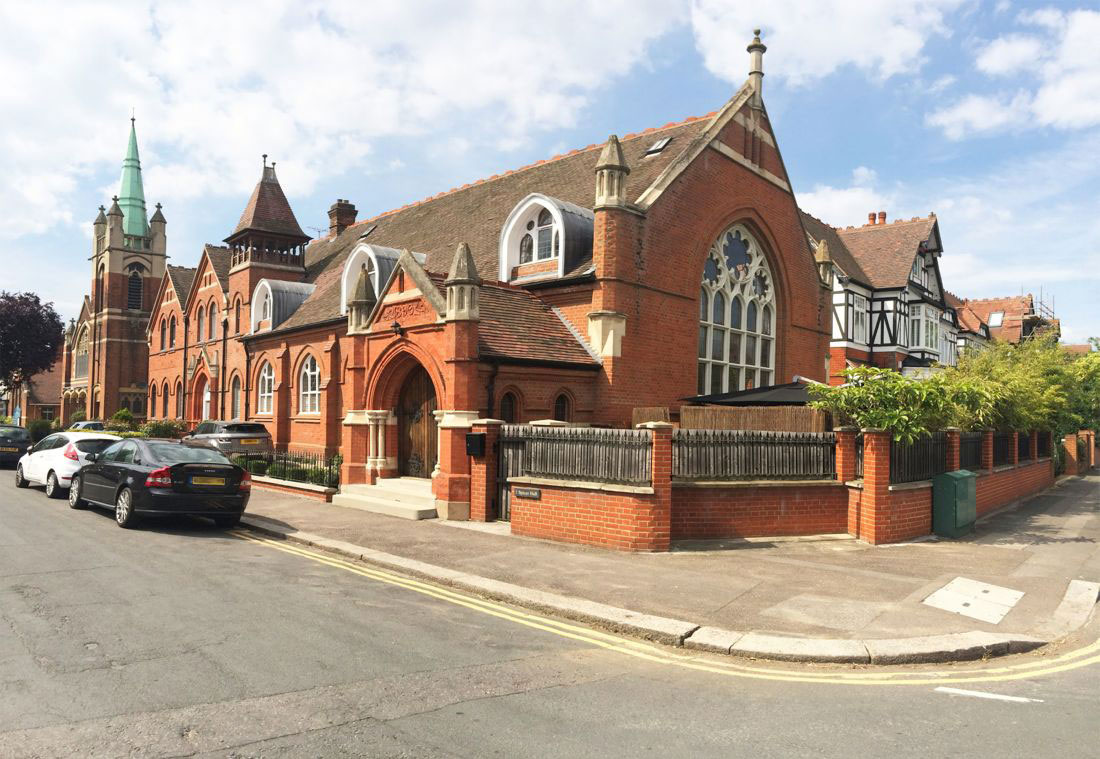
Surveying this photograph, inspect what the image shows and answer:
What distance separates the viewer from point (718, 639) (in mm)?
7035

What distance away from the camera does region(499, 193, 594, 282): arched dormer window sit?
18906 mm

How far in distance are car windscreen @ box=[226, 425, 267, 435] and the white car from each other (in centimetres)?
743

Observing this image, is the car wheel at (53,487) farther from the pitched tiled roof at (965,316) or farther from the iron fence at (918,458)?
the pitched tiled roof at (965,316)

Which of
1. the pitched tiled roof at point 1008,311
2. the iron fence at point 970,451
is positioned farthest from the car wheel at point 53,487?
the pitched tiled roof at point 1008,311

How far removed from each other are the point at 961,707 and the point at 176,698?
5.59 metres

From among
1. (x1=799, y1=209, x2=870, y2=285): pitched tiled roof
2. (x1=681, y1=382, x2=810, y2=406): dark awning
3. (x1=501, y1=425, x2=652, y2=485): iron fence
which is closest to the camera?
(x1=501, y1=425, x2=652, y2=485): iron fence

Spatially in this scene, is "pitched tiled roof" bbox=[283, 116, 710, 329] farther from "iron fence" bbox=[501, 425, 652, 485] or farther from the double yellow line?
the double yellow line

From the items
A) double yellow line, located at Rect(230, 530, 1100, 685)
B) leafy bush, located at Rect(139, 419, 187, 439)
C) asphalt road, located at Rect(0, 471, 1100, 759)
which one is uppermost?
leafy bush, located at Rect(139, 419, 187, 439)

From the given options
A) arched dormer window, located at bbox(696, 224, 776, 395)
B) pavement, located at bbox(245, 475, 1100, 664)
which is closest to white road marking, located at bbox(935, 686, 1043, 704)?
pavement, located at bbox(245, 475, 1100, 664)

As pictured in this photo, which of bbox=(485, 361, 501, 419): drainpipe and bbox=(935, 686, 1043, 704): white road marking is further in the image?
bbox=(485, 361, 501, 419): drainpipe

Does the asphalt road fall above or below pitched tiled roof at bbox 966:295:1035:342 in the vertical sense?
below

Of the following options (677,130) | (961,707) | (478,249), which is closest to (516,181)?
(478,249)

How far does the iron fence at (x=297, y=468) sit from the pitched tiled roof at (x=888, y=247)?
29.0 metres

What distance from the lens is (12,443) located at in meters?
26.3
